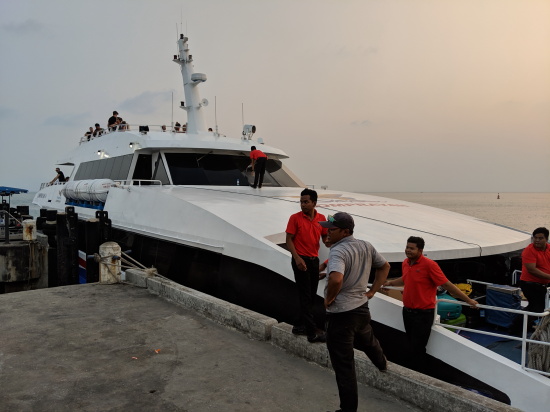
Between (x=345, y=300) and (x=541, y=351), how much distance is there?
1871 mm

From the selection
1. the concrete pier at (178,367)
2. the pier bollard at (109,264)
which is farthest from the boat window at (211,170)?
the concrete pier at (178,367)

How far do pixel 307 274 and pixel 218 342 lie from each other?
1.25 meters

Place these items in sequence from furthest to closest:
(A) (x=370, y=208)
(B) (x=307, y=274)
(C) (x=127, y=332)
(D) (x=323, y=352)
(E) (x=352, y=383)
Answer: (A) (x=370, y=208)
(C) (x=127, y=332)
(B) (x=307, y=274)
(D) (x=323, y=352)
(E) (x=352, y=383)

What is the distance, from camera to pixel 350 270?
3084 mm

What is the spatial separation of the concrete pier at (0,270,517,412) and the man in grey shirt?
1.41 ft

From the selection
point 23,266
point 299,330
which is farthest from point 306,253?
point 23,266

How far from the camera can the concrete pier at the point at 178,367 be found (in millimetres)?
3330

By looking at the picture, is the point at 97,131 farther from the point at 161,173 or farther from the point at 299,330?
the point at 299,330

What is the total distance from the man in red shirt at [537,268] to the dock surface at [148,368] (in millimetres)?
2895

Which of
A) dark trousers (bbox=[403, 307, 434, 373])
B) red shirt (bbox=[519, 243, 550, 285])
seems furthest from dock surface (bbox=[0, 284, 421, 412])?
red shirt (bbox=[519, 243, 550, 285])

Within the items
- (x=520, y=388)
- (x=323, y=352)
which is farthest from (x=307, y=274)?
(x=520, y=388)

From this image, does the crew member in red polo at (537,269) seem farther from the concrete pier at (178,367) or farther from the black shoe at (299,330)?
the black shoe at (299,330)

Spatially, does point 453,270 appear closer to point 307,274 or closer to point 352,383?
point 307,274

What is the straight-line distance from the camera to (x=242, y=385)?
3.64 meters
